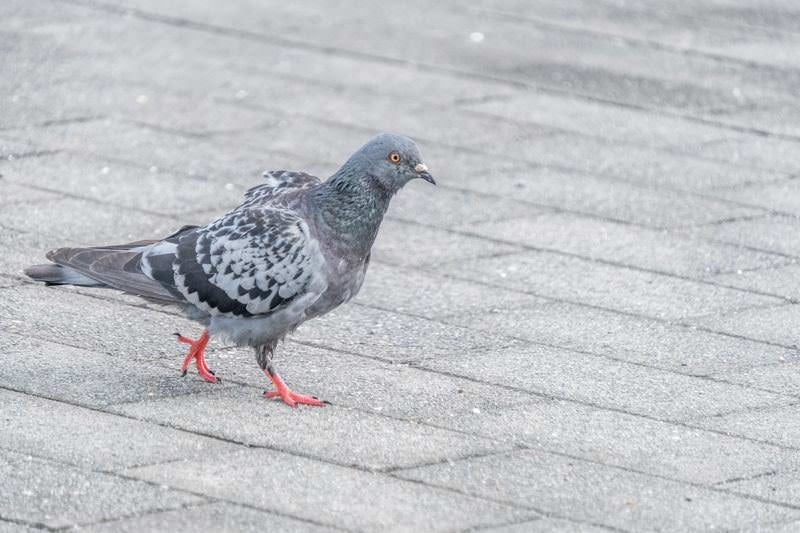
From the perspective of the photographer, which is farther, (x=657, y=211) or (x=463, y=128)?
(x=463, y=128)

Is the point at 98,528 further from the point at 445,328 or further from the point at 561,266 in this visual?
the point at 561,266

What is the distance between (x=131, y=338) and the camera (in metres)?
5.80

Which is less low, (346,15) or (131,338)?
(346,15)

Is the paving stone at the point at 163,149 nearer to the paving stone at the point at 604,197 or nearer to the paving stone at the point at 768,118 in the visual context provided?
the paving stone at the point at 604,197

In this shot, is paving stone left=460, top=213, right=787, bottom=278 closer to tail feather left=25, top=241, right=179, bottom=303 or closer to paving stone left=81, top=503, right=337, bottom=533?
tail feather left=25, top=241, right=179, bottom=303

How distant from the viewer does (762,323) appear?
638cm

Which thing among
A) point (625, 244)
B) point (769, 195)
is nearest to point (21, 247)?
point (625, 244)

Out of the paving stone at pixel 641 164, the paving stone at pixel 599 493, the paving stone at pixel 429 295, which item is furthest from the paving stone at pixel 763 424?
the paving stone at pixel 641 164

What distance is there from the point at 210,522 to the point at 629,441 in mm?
1613

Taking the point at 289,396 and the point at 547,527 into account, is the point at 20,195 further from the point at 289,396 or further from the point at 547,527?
the point at 547,527

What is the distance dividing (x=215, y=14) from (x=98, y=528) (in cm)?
660

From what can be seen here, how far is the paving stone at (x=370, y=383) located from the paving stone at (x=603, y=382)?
5.3 inches

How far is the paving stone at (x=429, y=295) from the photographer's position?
6336 millimetres

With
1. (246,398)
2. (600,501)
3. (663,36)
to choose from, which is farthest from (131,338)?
(663,36)
